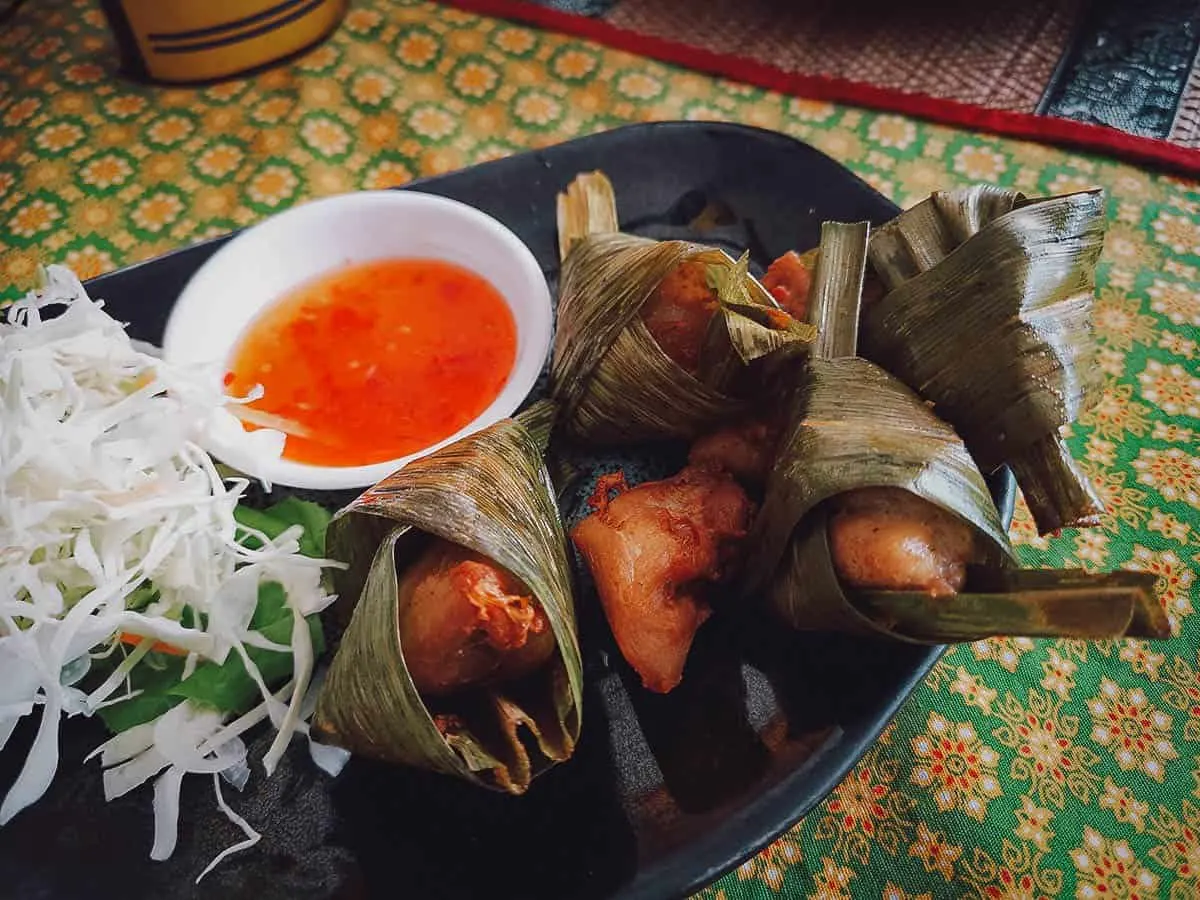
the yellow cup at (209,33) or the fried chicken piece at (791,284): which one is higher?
the yellow cup at (209,33)

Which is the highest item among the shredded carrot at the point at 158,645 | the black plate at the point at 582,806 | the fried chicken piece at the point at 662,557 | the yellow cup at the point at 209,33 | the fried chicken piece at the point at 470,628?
the yellow cup at the point at 209,33

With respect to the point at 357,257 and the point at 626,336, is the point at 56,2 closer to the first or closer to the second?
the point at 357,257

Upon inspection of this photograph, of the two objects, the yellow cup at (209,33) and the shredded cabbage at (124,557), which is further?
the yellow cup at (209,33)

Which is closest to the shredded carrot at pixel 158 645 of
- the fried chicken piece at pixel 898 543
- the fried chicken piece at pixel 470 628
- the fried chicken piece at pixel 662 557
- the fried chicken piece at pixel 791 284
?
the fried chicken piece at pixel 470 628

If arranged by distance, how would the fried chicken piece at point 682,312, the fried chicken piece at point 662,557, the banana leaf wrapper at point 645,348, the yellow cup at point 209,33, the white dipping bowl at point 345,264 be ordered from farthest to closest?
the yellow cup at point 209,33
the white dipping bowl at point 345,264
the fried chicken piece at point 682,312
the banana leaf wrapper at point 645,348
the fried chicken piece at point 662,557

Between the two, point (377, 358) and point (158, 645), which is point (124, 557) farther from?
point (377, 358)

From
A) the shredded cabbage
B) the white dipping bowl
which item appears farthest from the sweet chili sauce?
the shredded cabbage

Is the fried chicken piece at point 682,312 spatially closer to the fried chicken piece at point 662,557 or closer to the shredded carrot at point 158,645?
the fried chicken piece at point 662,557
